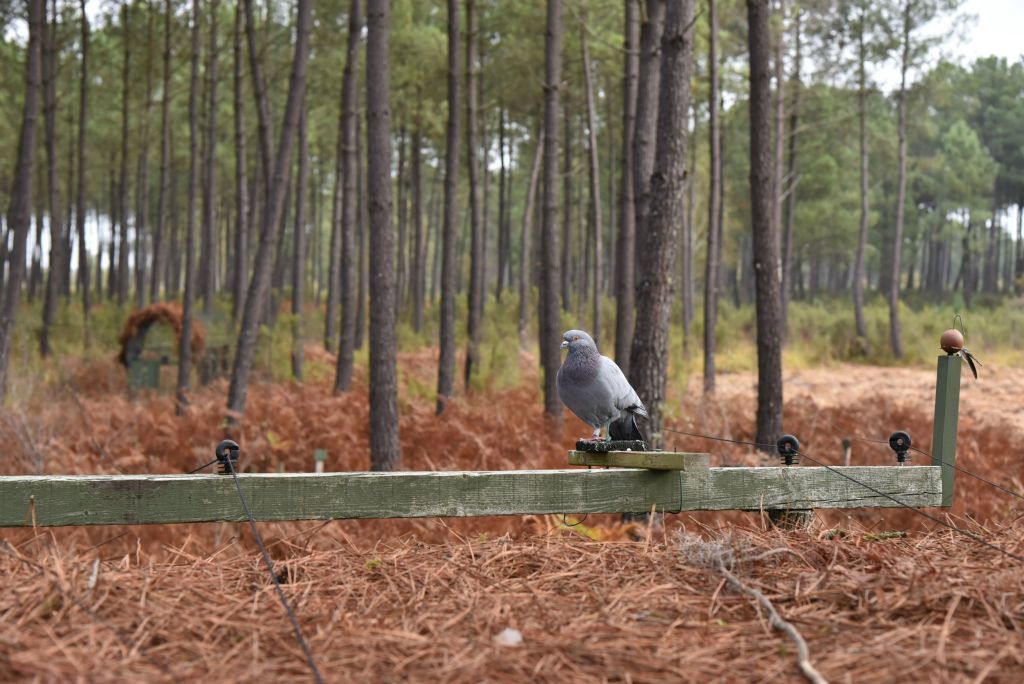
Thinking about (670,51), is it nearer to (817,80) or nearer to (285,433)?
(285,433)

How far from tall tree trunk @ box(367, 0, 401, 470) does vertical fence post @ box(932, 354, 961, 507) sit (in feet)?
20.6

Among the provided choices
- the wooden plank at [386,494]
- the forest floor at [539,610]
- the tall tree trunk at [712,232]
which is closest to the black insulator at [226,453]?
the wooden plank at [386,494]

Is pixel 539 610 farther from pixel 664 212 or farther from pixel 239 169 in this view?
pixel 239 169

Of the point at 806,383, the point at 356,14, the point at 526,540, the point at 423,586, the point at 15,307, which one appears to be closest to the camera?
the point at 423,586

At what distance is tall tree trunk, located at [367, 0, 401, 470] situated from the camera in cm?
984

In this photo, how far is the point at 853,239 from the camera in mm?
47344

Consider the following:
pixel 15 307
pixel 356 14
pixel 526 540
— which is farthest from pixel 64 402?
pixel 526 540

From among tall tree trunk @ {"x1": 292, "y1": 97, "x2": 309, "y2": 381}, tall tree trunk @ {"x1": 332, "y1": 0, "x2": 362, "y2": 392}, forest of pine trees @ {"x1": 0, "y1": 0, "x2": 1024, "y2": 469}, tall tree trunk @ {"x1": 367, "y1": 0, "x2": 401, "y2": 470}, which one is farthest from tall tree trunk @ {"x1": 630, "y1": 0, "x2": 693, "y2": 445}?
tall tree trunk @ {"x1": 292, "y1": 97, "x2": 309, "y2": 381}

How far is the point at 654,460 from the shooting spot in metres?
3.72

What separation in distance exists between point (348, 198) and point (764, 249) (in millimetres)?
8901

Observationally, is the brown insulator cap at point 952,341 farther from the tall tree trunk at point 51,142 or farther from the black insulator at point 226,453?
the tall tree trunk at point 51,142

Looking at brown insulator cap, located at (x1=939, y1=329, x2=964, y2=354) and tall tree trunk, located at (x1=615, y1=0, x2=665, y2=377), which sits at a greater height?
tall tree trunk, located at (x1=615, y1=0, x2=665, y2=377)

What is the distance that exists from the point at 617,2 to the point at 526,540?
16689 mm

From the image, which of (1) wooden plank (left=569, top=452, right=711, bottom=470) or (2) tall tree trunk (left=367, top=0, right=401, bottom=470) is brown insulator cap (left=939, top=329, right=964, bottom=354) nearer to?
(1) wooden plank (left=569, top=452, right=711, bottom=470)
